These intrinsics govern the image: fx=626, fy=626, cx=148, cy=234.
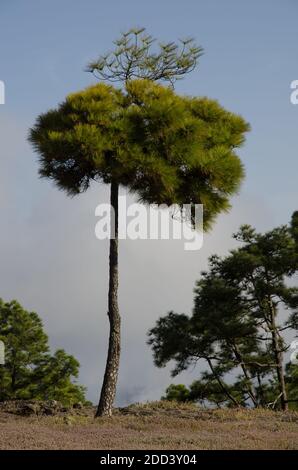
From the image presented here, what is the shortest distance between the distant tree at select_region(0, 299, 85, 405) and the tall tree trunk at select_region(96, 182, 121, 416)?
17893 millimetres

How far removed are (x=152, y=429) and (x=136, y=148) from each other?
744cm

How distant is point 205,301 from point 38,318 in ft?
43.4

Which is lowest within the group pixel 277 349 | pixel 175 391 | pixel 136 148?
pixel 175 391

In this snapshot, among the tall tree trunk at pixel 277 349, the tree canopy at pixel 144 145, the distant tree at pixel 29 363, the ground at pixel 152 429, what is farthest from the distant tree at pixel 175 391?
the tree canopy at pixel 144 145

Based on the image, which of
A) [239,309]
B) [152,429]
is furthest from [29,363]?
[152,429]

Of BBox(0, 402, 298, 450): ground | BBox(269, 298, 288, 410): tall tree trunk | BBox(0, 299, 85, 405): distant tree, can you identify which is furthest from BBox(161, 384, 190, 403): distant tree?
BBox(0, 402, 298, 450): ground

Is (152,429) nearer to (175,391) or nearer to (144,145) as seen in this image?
(144,145)

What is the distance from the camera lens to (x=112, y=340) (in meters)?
17.6

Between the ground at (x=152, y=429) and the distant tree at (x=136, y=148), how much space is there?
1585 mm

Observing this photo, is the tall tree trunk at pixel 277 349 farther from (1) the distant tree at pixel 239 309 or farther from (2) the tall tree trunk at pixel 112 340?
(2) the tall tree trunk at pixel 112 340

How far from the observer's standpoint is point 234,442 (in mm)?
12750

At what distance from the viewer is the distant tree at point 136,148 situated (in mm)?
17406
